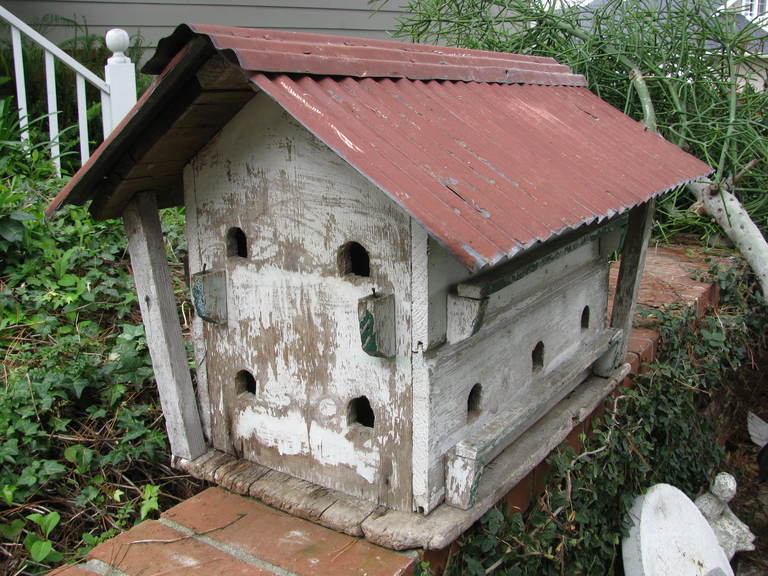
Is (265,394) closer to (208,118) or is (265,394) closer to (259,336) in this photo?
(259,336)

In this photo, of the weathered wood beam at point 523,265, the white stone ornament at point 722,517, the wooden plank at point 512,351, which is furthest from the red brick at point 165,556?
the white stone ornament at point 722,517

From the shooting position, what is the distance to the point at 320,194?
188 centimetres

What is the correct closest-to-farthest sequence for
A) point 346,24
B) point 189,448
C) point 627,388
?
point 189,448 → point 627,388 → point 346,24

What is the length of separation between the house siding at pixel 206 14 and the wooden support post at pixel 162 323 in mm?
4927

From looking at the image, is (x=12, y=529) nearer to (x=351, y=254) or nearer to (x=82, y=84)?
(x=351, y=254)

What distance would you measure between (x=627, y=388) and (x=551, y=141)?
4.85 feet

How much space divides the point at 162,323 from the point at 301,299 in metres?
0.49

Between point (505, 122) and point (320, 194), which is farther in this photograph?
point (505, 122)

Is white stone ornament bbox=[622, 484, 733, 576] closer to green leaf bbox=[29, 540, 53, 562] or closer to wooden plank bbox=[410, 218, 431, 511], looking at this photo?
wooden plank bbox=[410, 218, 431, 511]

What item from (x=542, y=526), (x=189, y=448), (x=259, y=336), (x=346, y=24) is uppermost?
(x=346, y=24)

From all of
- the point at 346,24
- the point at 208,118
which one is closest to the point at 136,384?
the point at 208,118

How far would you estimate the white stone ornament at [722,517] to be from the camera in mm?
3711

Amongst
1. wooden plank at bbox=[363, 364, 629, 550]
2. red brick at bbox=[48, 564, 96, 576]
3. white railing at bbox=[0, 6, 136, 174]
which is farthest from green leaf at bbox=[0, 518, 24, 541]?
white railing at bbox=[0, 6, 136, 174]

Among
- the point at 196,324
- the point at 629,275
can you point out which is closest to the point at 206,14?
the point at 629,275
